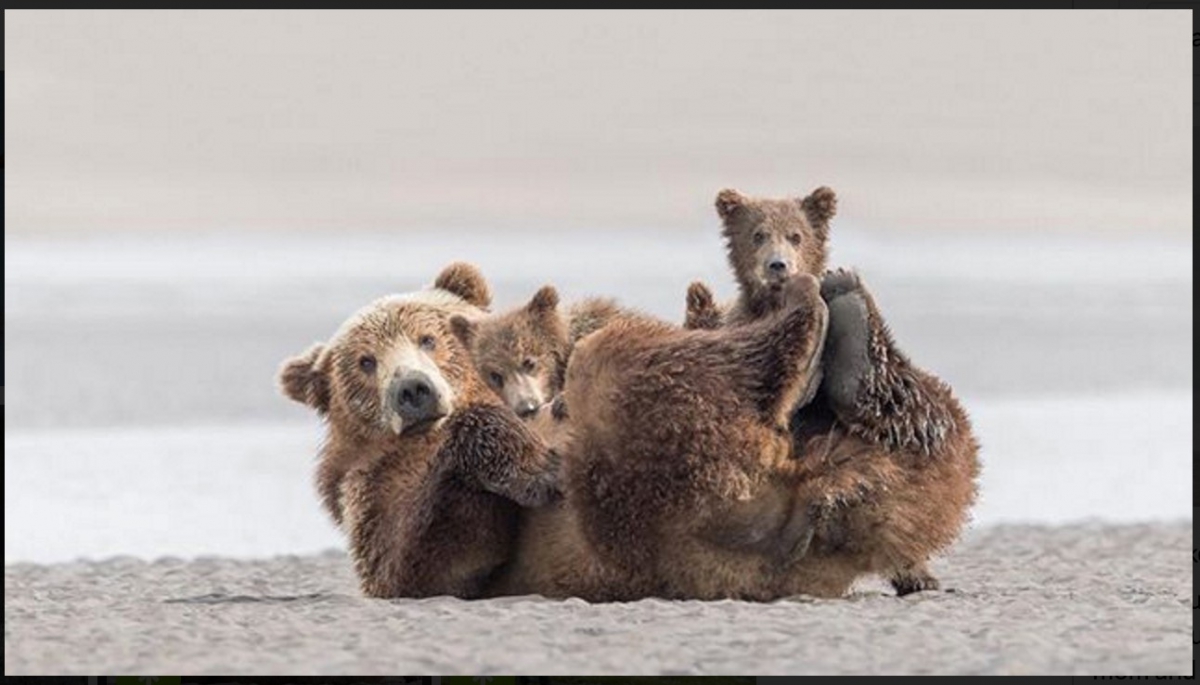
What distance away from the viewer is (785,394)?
312 inches

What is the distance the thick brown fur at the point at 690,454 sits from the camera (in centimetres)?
788

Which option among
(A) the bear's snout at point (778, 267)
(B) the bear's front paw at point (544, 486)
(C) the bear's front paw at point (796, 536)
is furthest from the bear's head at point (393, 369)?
(C) the bear's front paw at point (796, 536)

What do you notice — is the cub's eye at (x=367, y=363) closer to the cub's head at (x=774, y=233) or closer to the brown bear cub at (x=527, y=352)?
the brown bear cub at (x=527, y=352)

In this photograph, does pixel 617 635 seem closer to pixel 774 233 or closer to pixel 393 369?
pixel 393 369

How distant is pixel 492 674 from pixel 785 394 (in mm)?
1667

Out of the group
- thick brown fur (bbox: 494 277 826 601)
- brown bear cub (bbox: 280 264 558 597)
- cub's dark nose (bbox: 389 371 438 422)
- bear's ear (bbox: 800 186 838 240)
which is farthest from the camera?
bear's ear (bbox: 800 186 838 240)

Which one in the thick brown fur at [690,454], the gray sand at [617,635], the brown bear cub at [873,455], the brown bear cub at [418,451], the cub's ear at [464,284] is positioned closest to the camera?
the gray sand at [617,635]

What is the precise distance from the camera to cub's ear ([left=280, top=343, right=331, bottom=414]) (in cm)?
894

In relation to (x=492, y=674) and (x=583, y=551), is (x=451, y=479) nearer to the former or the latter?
(x=583, y=551)

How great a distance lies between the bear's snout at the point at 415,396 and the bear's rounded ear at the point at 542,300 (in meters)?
0.51

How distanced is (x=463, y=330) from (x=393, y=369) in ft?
1.14

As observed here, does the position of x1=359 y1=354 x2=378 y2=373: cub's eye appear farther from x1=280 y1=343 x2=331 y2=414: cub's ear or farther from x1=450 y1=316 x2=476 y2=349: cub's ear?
x1=450 y1=316 x2=476 y2=349: cub's ear

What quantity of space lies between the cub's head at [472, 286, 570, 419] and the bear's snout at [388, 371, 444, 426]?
0.92ft

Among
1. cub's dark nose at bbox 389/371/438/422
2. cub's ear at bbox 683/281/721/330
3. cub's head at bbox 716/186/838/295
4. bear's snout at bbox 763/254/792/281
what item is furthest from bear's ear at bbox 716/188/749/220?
cub's dark nose at bbox 389/371/438/422
